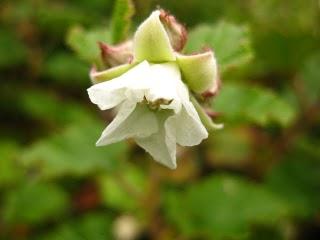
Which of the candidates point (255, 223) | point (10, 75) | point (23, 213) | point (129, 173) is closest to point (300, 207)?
point (255, 223)

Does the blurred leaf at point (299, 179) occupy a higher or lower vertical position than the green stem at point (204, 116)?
lower

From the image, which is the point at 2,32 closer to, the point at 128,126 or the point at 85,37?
the point at 85,37

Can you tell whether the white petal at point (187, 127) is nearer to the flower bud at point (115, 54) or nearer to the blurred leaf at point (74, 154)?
the flower bud at point (115, 54)

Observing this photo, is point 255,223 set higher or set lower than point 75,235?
lower

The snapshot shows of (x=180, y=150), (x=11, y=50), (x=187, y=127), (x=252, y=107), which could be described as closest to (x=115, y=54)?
(x=187, y=127)

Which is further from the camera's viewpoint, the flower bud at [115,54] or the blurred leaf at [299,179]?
the blurred leaf at [299,179]

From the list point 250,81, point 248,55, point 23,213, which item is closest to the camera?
point 248,55

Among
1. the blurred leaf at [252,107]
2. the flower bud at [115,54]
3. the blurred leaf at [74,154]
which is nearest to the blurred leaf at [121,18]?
the flower bud at [115,54]

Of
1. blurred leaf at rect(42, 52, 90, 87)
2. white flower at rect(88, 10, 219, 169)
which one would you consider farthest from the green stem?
blurred leaf at rect(42, 52, 90, 87)
